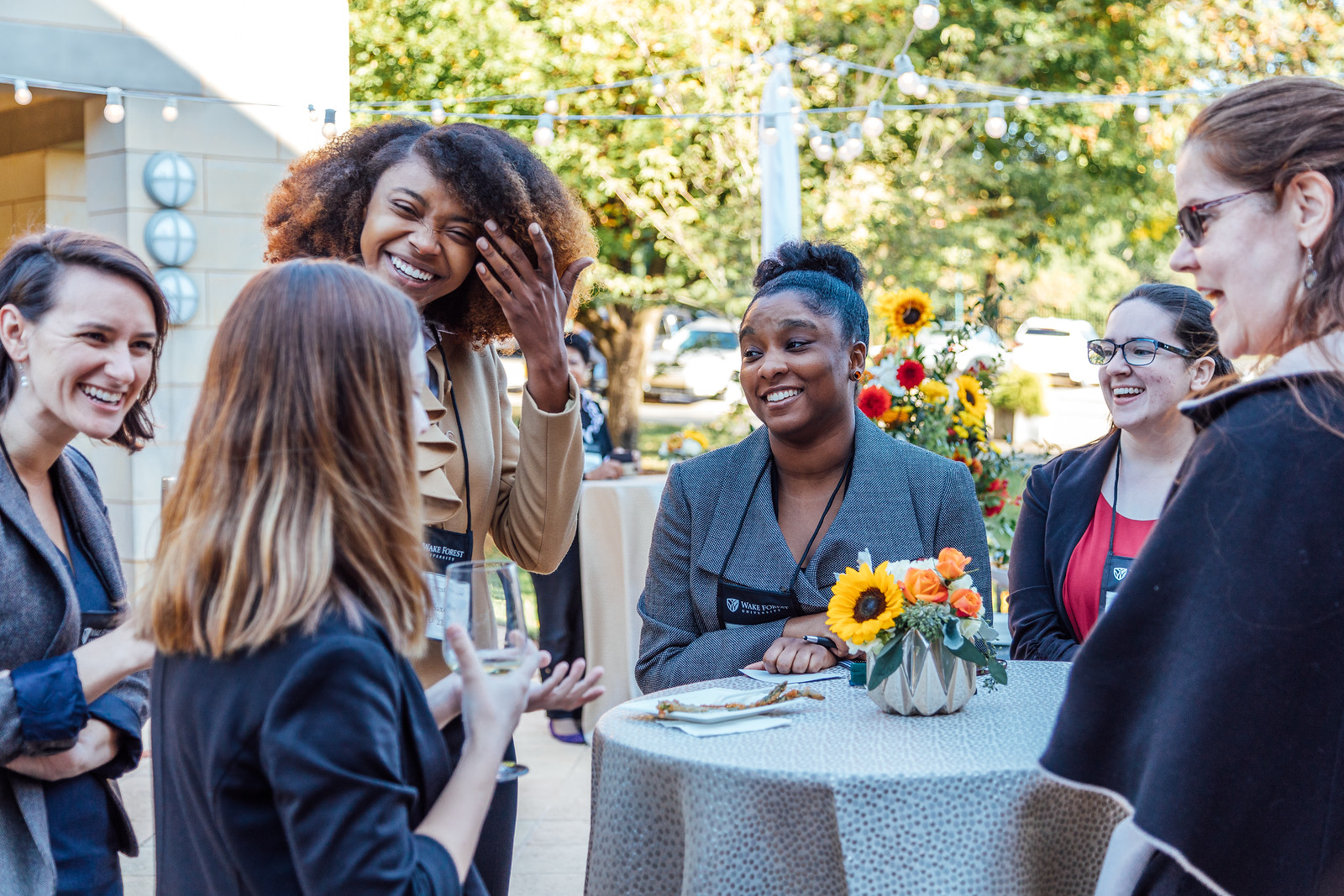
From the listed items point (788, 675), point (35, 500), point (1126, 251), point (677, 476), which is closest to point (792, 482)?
point (677, 476)

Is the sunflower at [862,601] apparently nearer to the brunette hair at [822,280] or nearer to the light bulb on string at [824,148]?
the brunette hair at [822,280]

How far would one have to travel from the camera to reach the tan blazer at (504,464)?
7.37ft

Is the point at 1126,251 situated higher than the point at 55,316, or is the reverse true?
the point at 1126,251

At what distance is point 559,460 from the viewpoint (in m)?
2.30

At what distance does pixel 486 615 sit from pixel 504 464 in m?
0.93

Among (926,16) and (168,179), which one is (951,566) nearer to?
(926,16)

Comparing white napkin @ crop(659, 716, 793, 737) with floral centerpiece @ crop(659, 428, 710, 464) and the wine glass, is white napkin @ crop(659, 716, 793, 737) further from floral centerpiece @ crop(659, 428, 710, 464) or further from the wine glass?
floral centerpiece @ crop(659, 428, 710, 464)

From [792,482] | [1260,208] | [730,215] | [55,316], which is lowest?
[792,482]

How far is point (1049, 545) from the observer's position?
3.00m

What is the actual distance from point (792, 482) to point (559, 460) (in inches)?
27.5

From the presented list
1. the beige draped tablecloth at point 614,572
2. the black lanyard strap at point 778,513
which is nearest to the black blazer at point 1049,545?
the black lanyard strap at point 778,513

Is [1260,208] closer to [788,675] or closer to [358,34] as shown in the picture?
[788,675]

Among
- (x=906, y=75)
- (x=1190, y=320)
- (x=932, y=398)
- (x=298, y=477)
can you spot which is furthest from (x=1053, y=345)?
(x=298, y=477)

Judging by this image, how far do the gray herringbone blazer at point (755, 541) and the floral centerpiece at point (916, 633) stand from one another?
1.43ft
